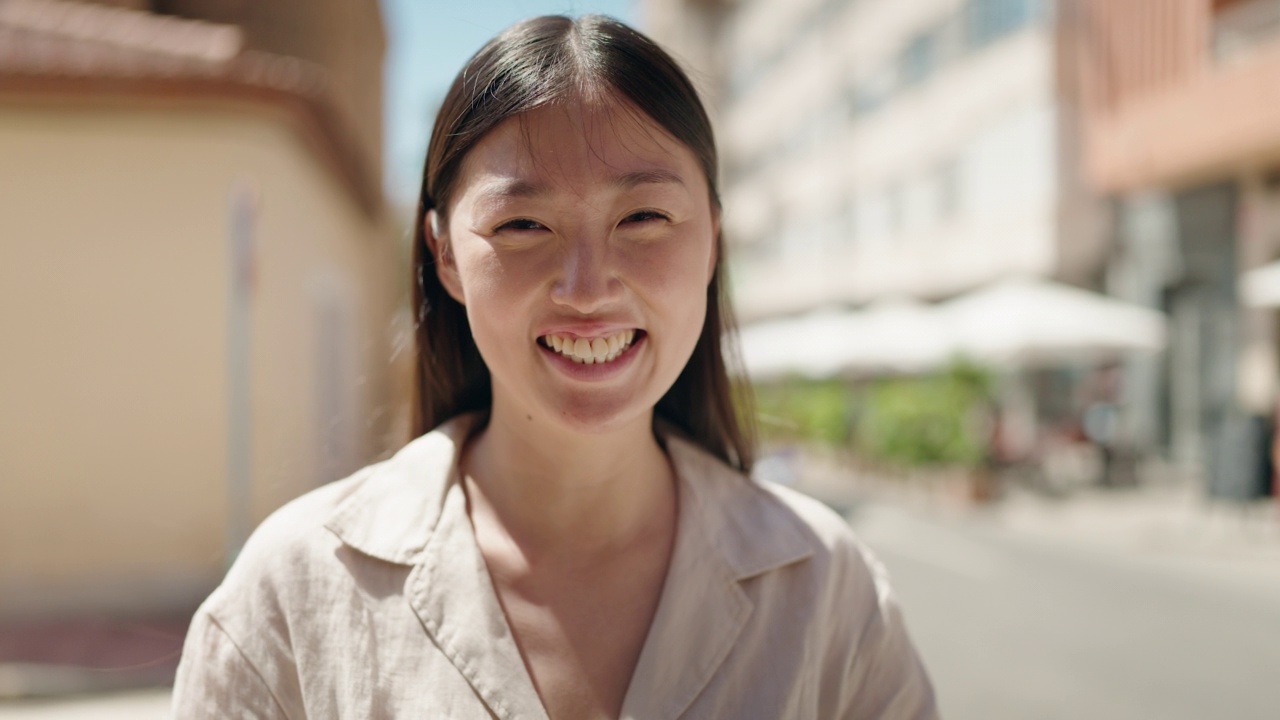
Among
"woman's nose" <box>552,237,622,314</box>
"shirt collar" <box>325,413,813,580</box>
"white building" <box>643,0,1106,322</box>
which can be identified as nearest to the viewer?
"woman's nose" <box>552,237,622,314</box>

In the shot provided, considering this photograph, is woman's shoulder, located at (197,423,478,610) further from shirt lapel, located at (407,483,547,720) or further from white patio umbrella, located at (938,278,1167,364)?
white patio umbrella, located at (938,278,1167,364)

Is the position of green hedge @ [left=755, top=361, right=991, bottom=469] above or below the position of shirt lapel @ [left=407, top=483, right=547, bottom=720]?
below

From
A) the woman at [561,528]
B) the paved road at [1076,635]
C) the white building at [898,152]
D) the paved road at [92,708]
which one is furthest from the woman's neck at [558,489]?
the white building at [898,152]

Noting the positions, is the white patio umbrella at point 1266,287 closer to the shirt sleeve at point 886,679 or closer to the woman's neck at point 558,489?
the shirt sleeve at point 886,679

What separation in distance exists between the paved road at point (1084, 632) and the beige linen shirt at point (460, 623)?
3918mm

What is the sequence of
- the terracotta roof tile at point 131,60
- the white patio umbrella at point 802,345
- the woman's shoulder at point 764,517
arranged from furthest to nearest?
the white patio umbrella at point 802,345
the terracotta roof tile at point 131,60
the woman's shoulder at point 764,517

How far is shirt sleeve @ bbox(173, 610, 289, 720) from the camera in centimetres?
129

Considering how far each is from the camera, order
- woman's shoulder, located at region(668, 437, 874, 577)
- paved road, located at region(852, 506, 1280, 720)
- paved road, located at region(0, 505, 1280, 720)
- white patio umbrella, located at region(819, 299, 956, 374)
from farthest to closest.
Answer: white patio umbrella, located at region(819, 299, 956, 374)
paved road, located at region(852, 506, 1280, 720)
paved road, located at region(0, 505, 1280, 720)
woman's shoulder, located at region(668, 437, 874, 577)

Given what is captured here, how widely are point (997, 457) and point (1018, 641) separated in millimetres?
7374

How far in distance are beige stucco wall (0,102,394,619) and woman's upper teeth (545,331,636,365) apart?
6.56m

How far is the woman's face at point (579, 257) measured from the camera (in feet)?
4.25

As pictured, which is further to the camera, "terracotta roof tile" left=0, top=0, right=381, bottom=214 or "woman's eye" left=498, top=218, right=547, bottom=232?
"terracotta roof tile" left=0, top=0, right=381, bottom=214

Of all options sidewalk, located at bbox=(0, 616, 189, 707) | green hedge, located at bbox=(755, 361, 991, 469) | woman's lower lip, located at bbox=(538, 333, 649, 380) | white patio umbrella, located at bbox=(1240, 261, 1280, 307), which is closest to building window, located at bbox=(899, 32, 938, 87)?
green hedge, located at bbox=(755, 361, 991, 469)

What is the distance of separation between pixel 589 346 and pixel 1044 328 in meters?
13.3
